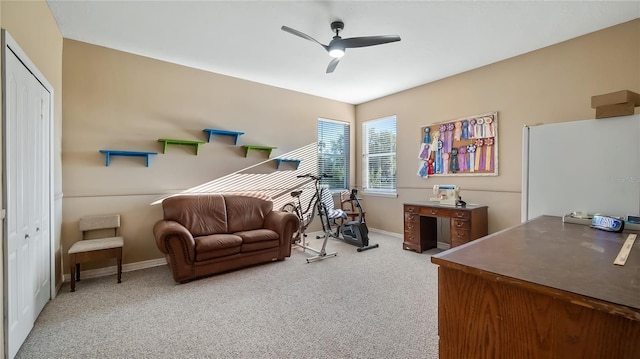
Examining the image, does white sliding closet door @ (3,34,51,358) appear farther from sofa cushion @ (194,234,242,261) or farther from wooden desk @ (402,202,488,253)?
wooden desk @ (402,202,488,253)

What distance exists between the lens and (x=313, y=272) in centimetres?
340

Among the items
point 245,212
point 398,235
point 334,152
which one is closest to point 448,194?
point 398,235

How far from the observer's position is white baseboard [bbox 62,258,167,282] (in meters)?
3.25

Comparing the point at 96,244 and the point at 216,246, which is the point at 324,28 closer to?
the point at 216,246

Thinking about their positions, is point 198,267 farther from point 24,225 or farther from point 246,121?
point 246,121

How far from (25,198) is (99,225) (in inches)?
53.9

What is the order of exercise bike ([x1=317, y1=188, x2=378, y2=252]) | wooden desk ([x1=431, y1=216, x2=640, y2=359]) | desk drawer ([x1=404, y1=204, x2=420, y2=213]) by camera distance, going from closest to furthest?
wooden desk ([x1=431, y1=216, x2=640, y2=359]), desk drawer ([x1=404, y1=204, x2=420, y2=213]), exercise bike ([x1=317, y1=188, x2=378, y2=252])

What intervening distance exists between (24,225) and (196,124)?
92.9 inches

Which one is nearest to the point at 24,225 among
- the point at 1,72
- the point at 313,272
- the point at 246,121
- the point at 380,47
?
the point at 1,72

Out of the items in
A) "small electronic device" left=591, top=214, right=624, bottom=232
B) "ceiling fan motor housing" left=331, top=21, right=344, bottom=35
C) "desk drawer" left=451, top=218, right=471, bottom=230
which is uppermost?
"ceiling fan motor housing" left=331, top=21, right=344, bottom=35

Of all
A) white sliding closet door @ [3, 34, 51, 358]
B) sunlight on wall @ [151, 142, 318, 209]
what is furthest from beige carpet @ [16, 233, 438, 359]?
sunlight on wall @ [151, 142, 318, 209]

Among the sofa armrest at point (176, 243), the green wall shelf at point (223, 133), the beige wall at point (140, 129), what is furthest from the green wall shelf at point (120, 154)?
the sofa armrest at point (176, 243)

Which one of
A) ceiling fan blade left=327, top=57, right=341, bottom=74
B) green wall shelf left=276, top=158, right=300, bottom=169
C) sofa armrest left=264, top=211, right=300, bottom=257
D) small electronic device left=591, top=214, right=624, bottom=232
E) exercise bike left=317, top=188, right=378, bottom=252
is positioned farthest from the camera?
green wall shelf left=276, top=158, right=300, bottom=169

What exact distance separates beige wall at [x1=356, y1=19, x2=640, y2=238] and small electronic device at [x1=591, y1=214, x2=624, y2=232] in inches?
80.9
